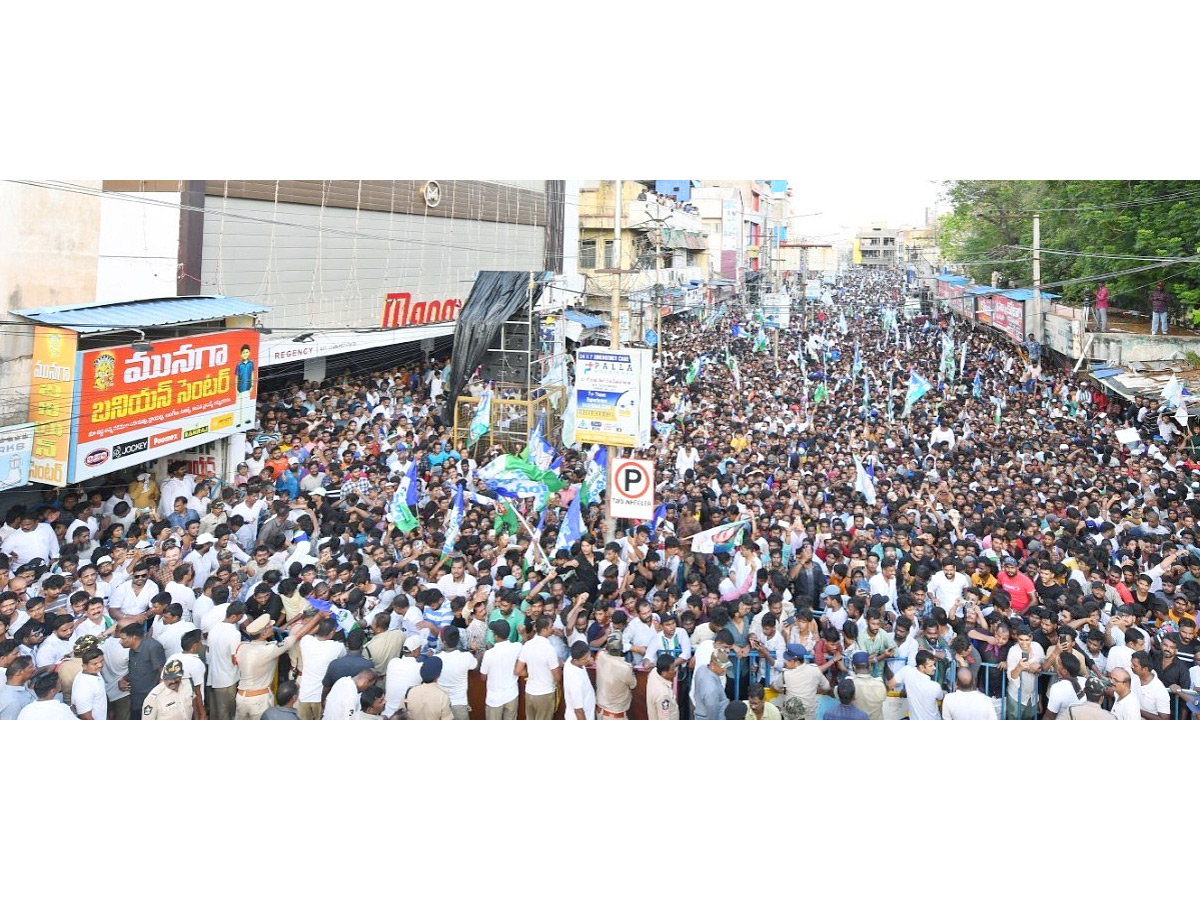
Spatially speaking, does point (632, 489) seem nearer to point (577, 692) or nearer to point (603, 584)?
point (603, 584)

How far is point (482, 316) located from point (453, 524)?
13.3 ft

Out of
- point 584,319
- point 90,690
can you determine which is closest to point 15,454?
point 90,690

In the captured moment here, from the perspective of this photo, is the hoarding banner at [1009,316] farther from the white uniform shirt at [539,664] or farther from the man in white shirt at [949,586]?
the white uniform shirt at [539,664]

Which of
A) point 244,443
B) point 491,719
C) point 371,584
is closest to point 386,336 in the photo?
point 244,443

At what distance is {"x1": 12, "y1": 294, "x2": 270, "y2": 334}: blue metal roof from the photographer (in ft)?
29.3

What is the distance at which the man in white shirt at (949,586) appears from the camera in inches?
305

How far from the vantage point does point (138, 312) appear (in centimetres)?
974

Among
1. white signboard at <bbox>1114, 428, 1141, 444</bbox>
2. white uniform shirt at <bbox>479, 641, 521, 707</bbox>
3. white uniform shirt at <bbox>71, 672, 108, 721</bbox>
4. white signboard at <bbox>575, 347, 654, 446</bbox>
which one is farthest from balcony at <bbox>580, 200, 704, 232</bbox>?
white uniform shirt at <bbox>71, 672, 108, 721</bbox>

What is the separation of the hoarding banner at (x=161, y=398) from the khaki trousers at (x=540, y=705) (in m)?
4.83

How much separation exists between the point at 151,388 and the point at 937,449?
389 inches

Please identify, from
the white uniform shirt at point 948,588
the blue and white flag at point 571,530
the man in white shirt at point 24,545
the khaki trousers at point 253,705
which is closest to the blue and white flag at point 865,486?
the white uniform shirt at point 948,588

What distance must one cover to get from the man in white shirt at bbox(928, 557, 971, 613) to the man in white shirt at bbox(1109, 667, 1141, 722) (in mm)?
1434

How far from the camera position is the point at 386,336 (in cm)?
1269

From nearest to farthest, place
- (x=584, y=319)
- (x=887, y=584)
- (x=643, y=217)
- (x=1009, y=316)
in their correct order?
(x=887, y=584), (x=584, y=319), (x=1009, y=316), (x=643, y=217)
